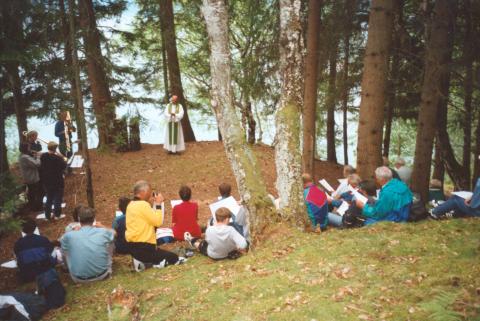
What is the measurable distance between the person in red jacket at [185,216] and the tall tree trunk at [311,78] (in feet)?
16.6

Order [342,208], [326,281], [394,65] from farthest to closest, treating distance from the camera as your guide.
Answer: [394,65] → [342,208] → [326,281]

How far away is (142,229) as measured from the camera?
22.8 ft

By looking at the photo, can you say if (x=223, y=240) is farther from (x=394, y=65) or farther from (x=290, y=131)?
(x=394, y=65)

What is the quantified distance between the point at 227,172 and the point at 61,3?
739 cm

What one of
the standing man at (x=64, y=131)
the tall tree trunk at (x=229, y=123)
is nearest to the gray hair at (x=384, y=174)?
the tall tree trunk at (x=229, y=123)

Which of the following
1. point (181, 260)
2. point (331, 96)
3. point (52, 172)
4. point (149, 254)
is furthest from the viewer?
point (331, 96)

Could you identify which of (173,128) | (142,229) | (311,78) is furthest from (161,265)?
(173,128)

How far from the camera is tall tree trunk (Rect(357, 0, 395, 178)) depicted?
28.7 ft

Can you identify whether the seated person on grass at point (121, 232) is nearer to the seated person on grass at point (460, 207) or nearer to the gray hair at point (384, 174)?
the gray hair at point (384, 174)

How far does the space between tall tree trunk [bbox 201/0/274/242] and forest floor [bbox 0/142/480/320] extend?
0.46 meters

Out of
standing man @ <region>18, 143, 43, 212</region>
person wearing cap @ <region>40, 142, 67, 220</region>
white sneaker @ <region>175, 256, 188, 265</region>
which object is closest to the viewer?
white sneaker @ <region>175, 256, 188, 265</region>

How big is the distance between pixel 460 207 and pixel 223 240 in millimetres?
4850

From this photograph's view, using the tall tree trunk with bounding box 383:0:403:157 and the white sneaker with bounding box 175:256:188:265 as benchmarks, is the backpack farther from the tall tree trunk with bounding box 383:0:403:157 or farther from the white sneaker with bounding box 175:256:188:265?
the tall tree trunk with bounding box 383:0:403:157

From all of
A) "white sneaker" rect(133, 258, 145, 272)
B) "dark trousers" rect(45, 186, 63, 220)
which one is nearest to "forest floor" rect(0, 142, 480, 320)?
"white sneaker" rect(133, 258, 145, 272)
